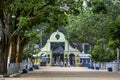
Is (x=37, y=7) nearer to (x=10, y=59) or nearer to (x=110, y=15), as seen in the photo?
(x=10, y=59)

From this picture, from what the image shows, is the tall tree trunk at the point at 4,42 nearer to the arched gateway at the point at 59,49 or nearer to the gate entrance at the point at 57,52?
the arched gateway at the point at 59,49

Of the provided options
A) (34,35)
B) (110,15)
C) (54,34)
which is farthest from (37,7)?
(54,34)

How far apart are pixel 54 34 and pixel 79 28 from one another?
36.1 meters

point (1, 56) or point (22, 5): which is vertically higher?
point (22, 5)

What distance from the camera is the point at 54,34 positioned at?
102 meters

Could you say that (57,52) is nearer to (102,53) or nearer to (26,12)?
(102,53)

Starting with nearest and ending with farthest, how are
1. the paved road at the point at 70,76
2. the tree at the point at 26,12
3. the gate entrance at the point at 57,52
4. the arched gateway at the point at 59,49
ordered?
1. the paved road at the point at 70,76
2. the tree at the point at 26,12
3. the arched gateway at the point at 59,49
4. the gate entrance at the point at 57,52

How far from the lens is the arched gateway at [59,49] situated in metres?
103

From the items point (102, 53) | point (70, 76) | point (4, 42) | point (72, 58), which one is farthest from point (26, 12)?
point (72, 58)

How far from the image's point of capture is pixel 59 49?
355 feet

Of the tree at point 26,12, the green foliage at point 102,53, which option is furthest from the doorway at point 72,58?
the tree at point 26,12

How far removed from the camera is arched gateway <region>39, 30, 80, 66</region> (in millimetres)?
102750

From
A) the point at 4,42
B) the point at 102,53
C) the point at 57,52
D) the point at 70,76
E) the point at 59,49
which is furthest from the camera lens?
the point at 57,52

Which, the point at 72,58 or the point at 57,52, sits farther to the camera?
the point at 57,52
